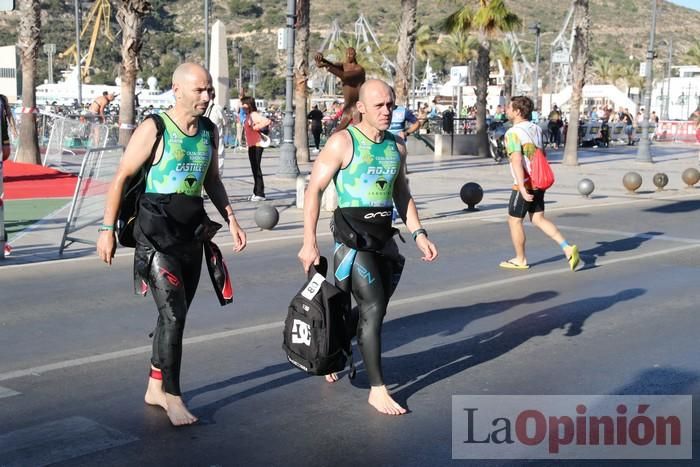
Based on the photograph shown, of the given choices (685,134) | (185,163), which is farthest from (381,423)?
(685,134)

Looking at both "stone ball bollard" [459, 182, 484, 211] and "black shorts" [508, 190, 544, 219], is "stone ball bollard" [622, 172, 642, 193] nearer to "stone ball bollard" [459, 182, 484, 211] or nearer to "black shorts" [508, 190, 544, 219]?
"stone ball bollard" [459, 182, 484, 211]

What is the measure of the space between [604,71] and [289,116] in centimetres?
10106

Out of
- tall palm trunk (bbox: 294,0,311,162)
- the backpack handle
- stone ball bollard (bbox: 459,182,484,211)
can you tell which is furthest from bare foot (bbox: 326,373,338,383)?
tall palm trunk (bbox: 294,0,311,162)

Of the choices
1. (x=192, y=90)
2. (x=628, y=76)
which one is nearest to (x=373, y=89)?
(x=192, y=90)

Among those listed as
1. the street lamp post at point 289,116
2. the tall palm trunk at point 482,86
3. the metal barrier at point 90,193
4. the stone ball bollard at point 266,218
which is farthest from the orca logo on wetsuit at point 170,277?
the tall palm trunk at point 482,86

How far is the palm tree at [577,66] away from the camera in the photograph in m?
26.9

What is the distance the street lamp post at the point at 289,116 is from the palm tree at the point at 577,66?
10.7m

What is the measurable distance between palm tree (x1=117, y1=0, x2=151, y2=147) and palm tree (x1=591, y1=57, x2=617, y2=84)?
337 feet

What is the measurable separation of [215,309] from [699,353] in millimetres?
3900

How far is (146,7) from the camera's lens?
16.6 metres

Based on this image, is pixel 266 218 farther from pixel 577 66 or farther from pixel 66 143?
pixel 577 66

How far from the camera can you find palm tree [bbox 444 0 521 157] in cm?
2825

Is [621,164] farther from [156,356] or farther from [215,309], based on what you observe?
[156,356]

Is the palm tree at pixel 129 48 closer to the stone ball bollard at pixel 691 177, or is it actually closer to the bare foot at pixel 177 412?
the stone ball bollard at pixel 691 177
